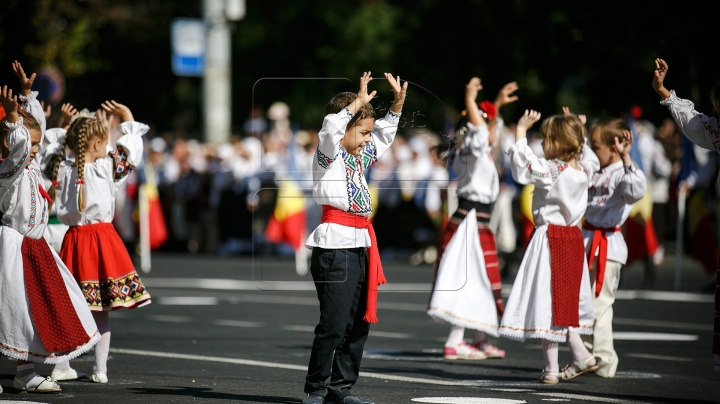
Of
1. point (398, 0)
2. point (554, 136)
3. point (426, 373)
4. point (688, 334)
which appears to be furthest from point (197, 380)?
point (398, 0)

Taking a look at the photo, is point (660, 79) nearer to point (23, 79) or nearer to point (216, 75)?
point (23, 79)

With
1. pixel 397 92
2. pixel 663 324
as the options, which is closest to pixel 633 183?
pixel 397 92

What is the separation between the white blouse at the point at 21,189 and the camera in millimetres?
7262

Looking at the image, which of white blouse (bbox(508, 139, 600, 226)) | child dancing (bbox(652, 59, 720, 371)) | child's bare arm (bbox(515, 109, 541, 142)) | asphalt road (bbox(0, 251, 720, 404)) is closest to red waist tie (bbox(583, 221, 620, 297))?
white blouse (bbox(508, 139, 600, 226))

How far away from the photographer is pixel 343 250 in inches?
272

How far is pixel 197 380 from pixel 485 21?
38.0 ft

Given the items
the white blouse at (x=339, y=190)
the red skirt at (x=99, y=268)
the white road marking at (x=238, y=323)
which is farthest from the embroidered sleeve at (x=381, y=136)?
the white road marking at (x=238, y=323)

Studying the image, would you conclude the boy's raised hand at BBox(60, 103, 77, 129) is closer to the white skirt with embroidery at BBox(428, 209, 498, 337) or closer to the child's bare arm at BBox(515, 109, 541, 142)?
the white skirt with embroidery at BBox(428, 209, 498, 337)

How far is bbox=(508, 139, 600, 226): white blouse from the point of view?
8.15 meters

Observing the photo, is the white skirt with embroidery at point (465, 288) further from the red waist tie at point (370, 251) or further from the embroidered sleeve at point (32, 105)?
the embroidered sleeve at point (32, 105)

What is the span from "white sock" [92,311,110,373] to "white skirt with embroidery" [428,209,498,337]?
8.49ft

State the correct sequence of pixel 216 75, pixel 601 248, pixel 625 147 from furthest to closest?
pixel 216 75 → pixel 601 248 → pixel 625 147

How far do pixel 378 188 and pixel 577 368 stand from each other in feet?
38.1

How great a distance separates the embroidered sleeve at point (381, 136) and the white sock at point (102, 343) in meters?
2.31
